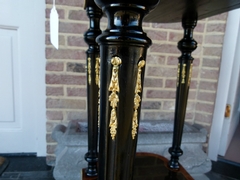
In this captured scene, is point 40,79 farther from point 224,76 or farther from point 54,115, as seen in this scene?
point 224,76

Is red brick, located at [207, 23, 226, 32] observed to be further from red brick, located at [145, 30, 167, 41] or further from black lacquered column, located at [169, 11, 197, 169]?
black lacquered column, located at [169, 11, 197, 169]

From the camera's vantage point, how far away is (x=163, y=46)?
1.19 m

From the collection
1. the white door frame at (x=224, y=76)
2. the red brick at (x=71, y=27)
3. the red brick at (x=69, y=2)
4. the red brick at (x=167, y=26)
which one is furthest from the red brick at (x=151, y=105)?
the red brick at (x=69, y=2)

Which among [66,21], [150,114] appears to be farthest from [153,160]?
[66,21]

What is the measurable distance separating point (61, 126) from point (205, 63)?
3.32ft

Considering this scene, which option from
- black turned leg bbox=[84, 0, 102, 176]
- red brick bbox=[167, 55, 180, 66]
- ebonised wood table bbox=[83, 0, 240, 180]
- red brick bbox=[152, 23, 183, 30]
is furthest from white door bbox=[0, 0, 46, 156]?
ebonised wood table bbox=[83, 0, 240, 180]

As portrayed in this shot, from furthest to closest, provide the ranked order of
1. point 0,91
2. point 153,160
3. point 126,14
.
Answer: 1. point 0,91
2. point 153,160
3. point 126,14

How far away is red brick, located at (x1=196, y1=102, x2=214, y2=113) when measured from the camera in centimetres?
121

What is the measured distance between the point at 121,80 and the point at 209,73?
1042mm

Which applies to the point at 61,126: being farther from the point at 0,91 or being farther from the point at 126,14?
the point at 126,14

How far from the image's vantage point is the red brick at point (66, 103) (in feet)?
3.72

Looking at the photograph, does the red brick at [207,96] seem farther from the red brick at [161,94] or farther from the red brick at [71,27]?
the red brick at [71,27]

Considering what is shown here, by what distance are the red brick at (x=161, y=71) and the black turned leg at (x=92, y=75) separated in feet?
1.86

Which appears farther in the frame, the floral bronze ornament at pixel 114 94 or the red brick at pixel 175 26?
the red brick at pixel 175 26
